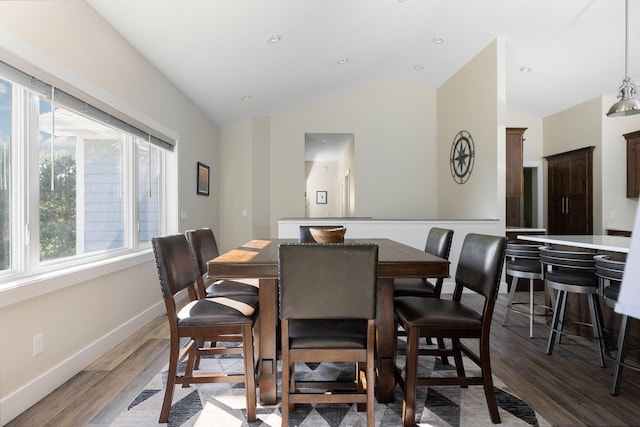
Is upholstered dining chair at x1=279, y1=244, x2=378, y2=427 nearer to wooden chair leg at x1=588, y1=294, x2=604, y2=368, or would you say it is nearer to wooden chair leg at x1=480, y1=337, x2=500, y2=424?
wooden chair leg at x1=480, y1=337, x2=500, y2=424

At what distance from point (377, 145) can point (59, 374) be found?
541 centimetres

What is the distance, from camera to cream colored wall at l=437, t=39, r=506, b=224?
435 centimetres

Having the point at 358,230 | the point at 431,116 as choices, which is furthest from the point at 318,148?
the point at 358,230

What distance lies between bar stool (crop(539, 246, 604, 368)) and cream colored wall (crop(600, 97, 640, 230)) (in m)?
3.50

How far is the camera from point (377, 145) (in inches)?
247

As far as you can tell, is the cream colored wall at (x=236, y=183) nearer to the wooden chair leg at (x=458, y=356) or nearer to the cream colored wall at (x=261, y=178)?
the cream colored wall at (x=261, y=178)

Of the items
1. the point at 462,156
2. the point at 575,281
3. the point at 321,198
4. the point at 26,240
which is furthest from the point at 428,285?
the point at 321,198

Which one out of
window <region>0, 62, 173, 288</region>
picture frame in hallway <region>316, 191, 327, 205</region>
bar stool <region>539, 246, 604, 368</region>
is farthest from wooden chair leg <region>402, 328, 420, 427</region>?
picture frame in hallway <region>316, 191, 327, 205</region>

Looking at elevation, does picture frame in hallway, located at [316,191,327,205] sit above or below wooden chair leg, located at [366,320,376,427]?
above

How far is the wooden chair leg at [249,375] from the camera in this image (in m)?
1.72

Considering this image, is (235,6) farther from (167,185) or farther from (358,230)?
(358,230)

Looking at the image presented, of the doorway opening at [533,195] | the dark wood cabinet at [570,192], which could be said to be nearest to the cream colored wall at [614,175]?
the dark wood cabinet at [570,192]

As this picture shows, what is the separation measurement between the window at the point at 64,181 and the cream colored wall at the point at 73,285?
157 mm

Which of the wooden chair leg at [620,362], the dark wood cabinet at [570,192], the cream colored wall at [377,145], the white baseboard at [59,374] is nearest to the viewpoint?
the white baseboard at [59,374]
